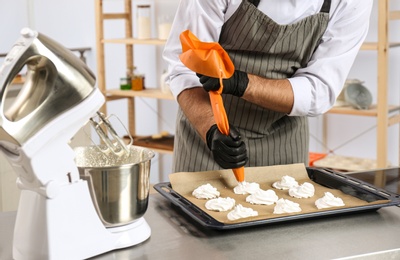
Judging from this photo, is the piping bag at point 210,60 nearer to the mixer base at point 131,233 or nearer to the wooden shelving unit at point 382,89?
the mixer base at point 131,233

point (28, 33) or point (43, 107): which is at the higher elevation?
point (28, 33)

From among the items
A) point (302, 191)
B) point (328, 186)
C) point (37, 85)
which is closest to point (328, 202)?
point (302, 191)

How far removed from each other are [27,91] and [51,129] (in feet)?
0.27

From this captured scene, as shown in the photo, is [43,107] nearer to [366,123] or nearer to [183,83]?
[183,83]

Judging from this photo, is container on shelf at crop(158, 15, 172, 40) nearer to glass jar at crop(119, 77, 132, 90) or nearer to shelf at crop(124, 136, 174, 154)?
glass jar at crop(119, 77, 132, 90)

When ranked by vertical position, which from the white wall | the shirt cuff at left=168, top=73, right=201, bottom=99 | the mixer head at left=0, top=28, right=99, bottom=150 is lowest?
the white wall

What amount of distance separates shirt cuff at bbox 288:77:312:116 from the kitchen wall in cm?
225

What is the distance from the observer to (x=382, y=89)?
12.4ft

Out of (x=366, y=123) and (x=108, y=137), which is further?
(x=366, y=123)

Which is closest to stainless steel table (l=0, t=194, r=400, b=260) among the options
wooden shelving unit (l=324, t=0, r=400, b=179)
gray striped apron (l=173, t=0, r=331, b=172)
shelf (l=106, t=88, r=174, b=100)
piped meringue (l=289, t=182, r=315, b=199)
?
piped meringue (l=289, t=182, r=315, b=199)

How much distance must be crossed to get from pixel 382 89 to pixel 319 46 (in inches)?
65.9

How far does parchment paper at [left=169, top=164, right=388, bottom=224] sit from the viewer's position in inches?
65.5

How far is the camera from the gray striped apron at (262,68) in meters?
2.14

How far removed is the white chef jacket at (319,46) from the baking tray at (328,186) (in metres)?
0.31
